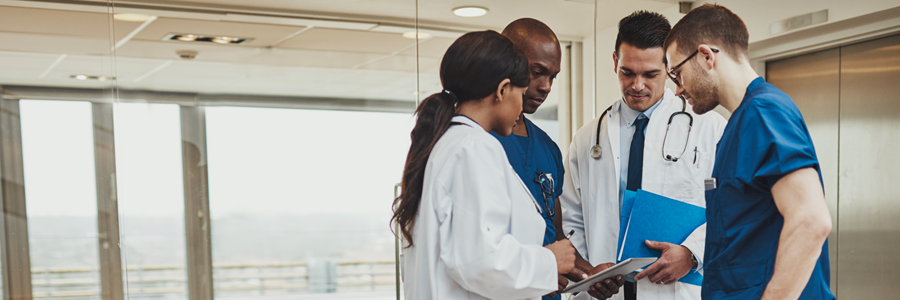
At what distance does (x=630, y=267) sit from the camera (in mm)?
1469

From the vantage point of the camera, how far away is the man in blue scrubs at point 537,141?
165 centimetres

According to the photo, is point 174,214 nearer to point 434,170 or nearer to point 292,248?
point 292,248

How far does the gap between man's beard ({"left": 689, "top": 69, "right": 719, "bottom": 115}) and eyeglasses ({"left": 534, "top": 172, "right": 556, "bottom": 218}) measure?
42 centimetres

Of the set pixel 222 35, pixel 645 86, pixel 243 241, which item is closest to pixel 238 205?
pixel 243 241

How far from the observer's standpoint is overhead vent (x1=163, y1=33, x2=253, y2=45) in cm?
300

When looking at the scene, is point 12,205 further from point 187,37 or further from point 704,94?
point 704,94

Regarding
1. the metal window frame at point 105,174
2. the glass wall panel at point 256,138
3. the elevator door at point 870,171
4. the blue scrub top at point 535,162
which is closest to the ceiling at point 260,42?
the glass wall panel at point 256,138

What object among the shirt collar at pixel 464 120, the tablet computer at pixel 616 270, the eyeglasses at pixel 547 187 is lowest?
the tablet computer at pixel 616 270

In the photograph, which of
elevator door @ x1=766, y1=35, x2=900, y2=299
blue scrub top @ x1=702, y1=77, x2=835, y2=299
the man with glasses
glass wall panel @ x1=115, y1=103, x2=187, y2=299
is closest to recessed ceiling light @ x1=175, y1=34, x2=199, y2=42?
glass wall panel @ x1=115, y1=103, x2=187, y2=299

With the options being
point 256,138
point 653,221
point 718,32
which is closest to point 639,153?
point 653,221

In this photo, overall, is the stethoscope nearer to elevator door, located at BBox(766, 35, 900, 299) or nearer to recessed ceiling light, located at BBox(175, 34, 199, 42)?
elevator door, located at BBox(766, 35, 900, 299)

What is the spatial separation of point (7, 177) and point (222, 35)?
3.94 ft

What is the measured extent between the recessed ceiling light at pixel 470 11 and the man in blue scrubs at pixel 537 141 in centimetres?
142

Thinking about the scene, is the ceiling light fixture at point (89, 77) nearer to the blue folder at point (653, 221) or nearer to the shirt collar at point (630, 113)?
the shirt collar at point (630, 113)
